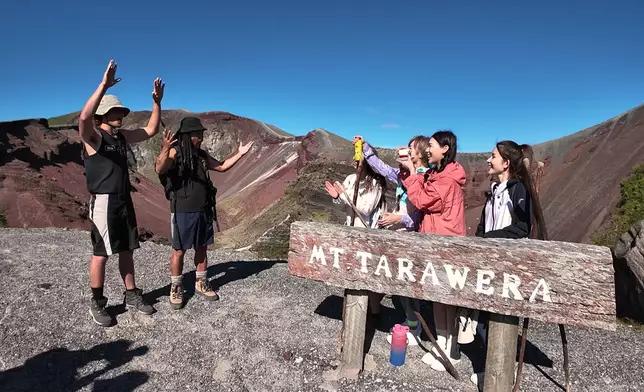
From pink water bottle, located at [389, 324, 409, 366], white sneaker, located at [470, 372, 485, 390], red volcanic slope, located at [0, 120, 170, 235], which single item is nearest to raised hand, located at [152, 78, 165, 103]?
pink water bottle, located at [389, 324, 409, 366]

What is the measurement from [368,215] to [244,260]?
165 inches

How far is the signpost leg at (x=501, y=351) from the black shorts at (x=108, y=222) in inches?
140

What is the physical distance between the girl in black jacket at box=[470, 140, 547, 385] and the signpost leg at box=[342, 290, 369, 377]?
1050 mm

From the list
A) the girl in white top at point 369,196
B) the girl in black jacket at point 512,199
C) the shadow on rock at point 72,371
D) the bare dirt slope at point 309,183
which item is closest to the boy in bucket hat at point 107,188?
the shadow on rock at point 72,371

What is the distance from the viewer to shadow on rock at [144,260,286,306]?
548 cm

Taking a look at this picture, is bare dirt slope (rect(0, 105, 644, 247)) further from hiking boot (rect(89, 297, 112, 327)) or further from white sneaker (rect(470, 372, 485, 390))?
hiking boot (rect(89, 297, 112, 327))

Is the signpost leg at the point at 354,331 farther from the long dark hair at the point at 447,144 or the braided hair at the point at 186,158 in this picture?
the braided hair at the point at 186,158

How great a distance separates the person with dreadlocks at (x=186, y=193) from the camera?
4.59 m

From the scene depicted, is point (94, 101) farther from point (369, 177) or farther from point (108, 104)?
point (369, 177)

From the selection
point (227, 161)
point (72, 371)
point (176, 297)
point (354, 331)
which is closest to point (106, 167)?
point (227, 161)

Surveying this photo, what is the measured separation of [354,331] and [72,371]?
2.50 meters

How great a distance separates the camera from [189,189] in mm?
4707

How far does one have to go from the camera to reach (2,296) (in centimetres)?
522

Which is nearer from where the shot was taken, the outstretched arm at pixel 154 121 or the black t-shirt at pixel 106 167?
the black t-shirt at pixel 106 167
